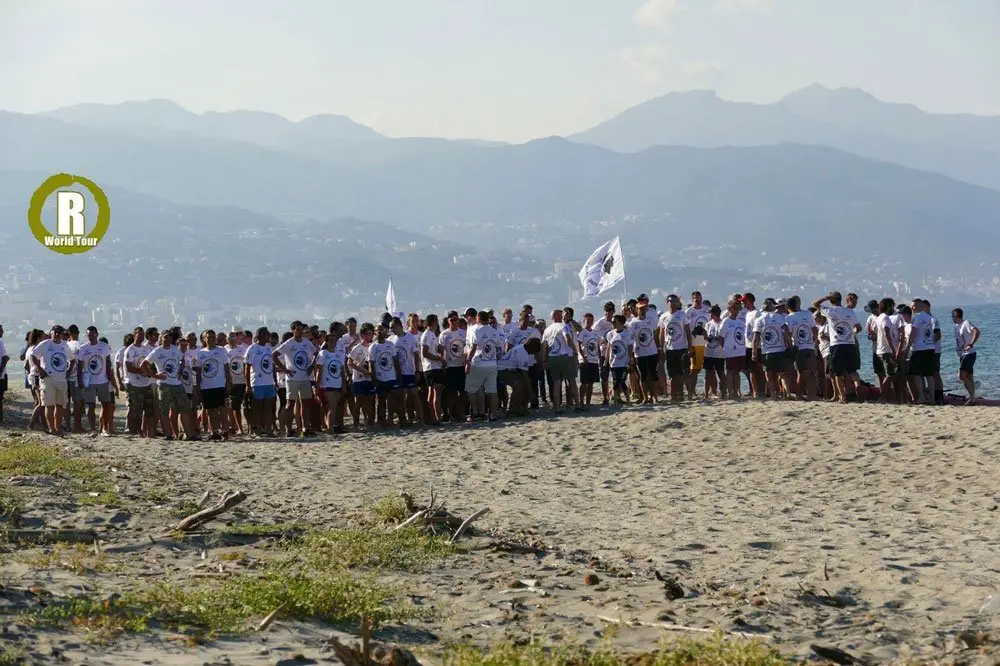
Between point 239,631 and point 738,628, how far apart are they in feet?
9.83

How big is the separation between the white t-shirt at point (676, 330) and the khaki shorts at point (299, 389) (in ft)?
19.6

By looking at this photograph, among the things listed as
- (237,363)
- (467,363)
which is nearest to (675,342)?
(467,363)

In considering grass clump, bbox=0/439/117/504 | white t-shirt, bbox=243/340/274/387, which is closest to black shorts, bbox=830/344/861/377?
white t-shirt, bbox=243/340/274/387

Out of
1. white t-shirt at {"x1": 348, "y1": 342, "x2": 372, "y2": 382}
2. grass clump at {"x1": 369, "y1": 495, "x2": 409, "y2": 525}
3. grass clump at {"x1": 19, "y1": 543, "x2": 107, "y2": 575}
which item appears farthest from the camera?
white t-shirt at {"x1": 348, "y1": 342, "x2": 372, "y2": 382}

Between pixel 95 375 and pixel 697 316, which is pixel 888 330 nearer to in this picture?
pixel 697 316

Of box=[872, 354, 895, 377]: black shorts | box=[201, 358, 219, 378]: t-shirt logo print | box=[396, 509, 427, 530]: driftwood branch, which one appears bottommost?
box=[396, 509, 427, 530]: driftwood branch

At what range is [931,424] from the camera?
54.0 feet

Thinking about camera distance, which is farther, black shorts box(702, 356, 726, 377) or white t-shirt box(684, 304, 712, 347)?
white t-shirt box(684, 304, 712, 347)

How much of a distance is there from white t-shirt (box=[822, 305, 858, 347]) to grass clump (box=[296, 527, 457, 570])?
1117cm

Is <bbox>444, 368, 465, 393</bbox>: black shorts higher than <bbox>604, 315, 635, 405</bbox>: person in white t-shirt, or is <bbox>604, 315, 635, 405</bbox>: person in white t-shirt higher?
<bbox>604, 315, 635, 405</bbox>: person in white t-shirt

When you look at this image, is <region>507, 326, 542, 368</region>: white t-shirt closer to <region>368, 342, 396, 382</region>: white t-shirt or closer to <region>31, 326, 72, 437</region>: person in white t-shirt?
<region>368, 342, 396, 382</region>: white t-shirt

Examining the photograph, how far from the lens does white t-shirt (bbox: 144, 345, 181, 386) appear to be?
18.9 metres

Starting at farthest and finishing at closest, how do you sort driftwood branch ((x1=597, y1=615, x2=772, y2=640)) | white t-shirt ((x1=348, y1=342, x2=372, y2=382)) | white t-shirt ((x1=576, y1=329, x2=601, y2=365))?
1. white t-shirt ((x1=576, y1=329, x2=601, y2=365))
2. white t-shirt ((x1=348, y1=342, x2=372, y2=382))
3. driftwood branch ((x1=597, y1=615, x2=772, y2=640))

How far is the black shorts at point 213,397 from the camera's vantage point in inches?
765
